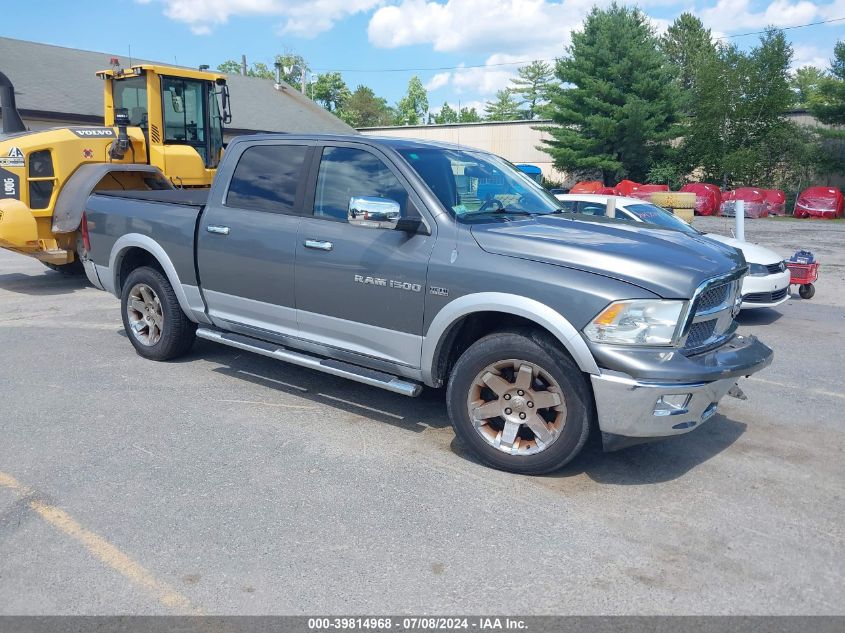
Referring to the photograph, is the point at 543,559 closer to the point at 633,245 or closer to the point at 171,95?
the point at 633,245

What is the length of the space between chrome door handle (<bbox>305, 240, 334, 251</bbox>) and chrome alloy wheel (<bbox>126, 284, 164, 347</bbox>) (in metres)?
2.01

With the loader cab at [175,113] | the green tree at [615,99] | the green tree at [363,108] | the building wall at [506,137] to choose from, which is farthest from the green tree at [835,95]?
the green tree at [363,108]

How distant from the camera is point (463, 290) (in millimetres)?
4387

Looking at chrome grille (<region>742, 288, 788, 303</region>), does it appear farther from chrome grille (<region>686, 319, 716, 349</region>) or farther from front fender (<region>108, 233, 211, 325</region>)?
front fender (<region>108, 233, 211, 325</region>)

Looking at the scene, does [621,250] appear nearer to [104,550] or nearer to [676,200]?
[104,550]

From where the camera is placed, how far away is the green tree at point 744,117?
116 ft

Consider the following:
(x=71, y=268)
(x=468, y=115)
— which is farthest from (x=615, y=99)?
(x=468, y=115)

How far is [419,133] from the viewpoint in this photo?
1784 inches

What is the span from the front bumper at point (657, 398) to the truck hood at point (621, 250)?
17.8 inches

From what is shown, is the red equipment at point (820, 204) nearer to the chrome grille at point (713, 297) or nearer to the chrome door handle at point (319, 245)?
the chrome grille at point (713, 297)

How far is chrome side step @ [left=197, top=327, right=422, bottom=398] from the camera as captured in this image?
472 cm

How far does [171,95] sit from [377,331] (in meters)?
8.30

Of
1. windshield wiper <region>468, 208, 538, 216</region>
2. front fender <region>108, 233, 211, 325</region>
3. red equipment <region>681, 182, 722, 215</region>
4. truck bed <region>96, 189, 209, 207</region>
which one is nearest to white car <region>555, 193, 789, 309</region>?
windshield wiper <region>468, 208, 538, 216</region>

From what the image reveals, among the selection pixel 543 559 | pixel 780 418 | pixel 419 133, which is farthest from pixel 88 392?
pixel 419 133
